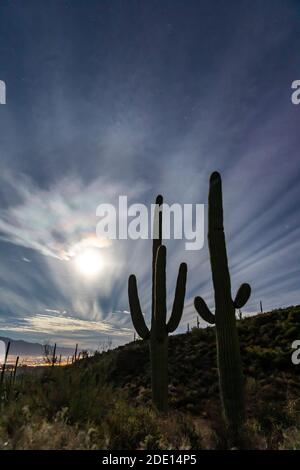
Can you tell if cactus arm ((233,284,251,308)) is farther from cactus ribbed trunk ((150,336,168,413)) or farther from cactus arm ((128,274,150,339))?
cactus arm ((128,274,150,339))

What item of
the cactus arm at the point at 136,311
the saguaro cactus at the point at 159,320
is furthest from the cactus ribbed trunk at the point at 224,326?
the cactus arm at the point at 136,311

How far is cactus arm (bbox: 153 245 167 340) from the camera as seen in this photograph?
14633 millimetres

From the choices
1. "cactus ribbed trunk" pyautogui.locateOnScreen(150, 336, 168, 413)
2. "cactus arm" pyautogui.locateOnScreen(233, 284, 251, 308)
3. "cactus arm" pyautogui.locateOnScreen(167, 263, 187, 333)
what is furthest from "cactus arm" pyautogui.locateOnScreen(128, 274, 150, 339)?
"cactus arm" pyautogui.locateOnScreen(233, 284, 251, 308)

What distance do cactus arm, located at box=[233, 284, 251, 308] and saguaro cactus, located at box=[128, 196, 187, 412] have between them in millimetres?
2723

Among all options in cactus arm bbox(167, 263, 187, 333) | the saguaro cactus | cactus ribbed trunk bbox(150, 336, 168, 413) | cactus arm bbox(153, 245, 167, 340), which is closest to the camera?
cactus ribbed trunk bbox(150, 336, 168, 413)

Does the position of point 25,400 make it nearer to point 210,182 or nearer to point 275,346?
point 210,182

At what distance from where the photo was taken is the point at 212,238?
43.5 ft

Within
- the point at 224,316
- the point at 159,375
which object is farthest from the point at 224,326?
the point at 159,375

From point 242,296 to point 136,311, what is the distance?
191 inches

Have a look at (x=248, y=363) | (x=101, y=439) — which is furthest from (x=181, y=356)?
(x=101, y=439)

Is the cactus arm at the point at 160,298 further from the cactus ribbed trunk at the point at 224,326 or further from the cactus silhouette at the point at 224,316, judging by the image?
the cactus ribbed trunk at the point at 224,326

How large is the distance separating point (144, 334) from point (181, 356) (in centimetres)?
1148

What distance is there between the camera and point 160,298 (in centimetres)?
1473

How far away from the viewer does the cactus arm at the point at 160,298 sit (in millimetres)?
14633
